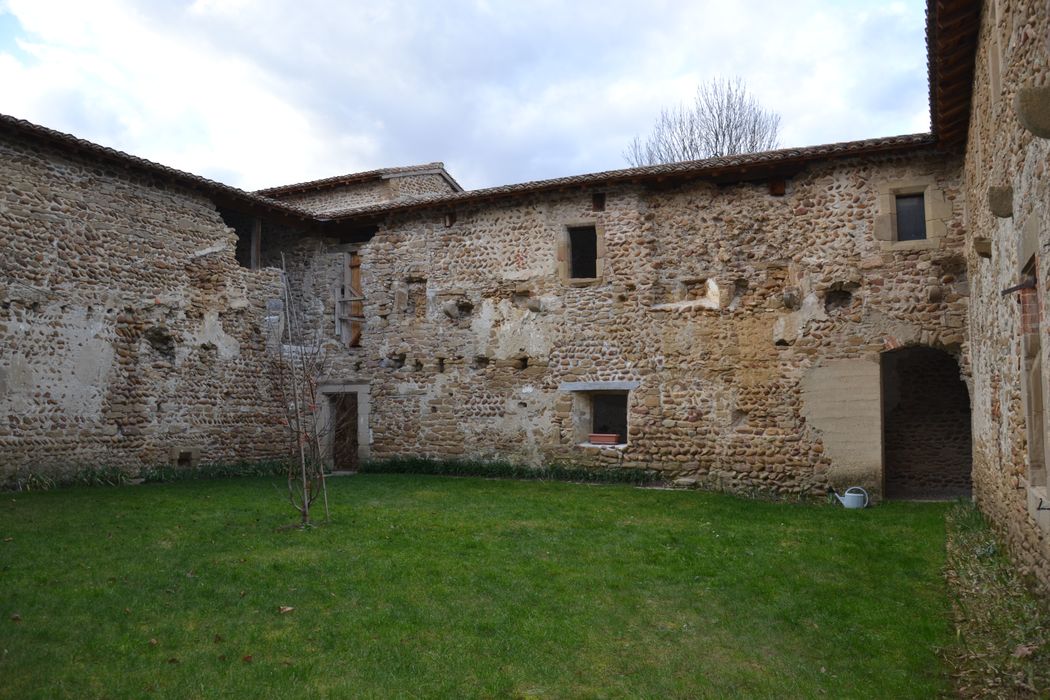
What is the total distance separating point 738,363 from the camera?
518 inches

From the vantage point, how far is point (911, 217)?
12.3 metres

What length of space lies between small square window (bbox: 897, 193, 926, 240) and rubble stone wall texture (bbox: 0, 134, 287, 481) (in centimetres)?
1198

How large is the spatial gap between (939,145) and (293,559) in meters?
10.8

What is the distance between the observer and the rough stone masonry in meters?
12.0

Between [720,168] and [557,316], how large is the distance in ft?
13.1

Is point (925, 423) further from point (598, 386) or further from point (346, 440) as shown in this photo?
point (346, 440)

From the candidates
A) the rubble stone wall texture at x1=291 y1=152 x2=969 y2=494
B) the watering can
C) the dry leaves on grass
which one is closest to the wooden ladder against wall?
the rubble stone wall texture at x1=291 y1=152 x2=969 y2=494

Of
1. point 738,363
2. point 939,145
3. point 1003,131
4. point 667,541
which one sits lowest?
point 667,541

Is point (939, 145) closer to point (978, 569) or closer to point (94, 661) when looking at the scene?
point (978, 569)

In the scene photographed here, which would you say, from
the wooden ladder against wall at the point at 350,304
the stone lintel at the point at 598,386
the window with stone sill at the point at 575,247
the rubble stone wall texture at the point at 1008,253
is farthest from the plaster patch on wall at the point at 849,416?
the wooden ladder against wall at the point at 350,304

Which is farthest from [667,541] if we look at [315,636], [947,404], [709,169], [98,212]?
[98,212]

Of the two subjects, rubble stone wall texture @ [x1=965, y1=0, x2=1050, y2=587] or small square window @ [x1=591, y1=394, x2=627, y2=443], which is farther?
small square window @ [x1=591, y1=394, x2=627, y2=443]

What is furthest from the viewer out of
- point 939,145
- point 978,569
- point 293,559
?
point 939,145

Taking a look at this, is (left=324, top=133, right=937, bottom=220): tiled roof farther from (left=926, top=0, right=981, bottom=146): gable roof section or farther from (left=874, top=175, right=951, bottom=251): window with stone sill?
(left=926, top=0, right=981, bottom=146): gable roof section
